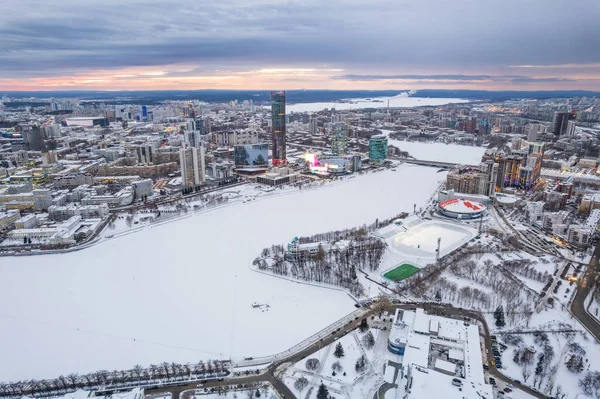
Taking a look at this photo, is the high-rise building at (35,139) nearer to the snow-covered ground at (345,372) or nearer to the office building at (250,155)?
the office building at (250,155)

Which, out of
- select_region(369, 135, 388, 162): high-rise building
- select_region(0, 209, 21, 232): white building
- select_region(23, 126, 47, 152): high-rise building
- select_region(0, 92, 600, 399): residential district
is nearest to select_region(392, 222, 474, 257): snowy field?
select_region(0, 92, 600, 399): residential district

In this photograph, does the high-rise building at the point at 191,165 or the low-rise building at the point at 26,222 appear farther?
the high-rise building at the point at 191,165

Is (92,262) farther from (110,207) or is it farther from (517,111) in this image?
(517,111)

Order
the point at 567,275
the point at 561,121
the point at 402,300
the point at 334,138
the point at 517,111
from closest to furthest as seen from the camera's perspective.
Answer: the point at 402,300 < the point at 567,275 < the point at 334,138 < the point at 561,121 < the point at 517,111

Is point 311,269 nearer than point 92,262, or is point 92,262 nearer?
point 311,269

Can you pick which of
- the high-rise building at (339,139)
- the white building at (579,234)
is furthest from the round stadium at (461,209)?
the high-rise building at (339,139)

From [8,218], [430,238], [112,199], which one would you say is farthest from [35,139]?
[430,238]

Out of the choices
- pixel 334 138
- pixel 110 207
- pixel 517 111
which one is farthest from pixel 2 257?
pixel 517 111
